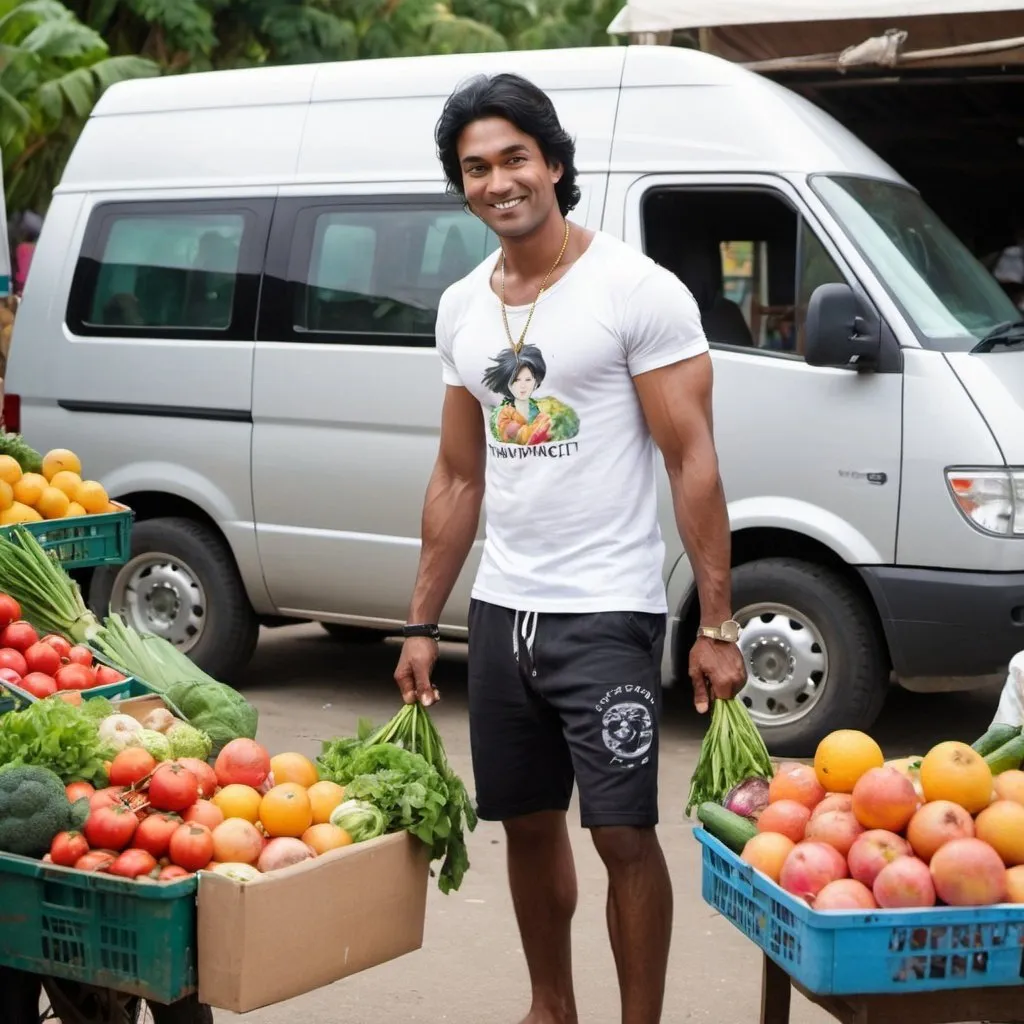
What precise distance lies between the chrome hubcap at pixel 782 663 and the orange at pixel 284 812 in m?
3.44

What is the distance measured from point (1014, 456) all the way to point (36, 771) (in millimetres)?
3884

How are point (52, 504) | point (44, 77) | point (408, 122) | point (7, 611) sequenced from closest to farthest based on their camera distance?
point (7, 611)
point (52, 504)
point (408, 122)
point (44, 77)

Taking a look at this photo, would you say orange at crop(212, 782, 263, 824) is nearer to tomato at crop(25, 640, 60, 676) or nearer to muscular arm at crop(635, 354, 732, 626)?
muscular arm at crop(635, 354, 732, 626)

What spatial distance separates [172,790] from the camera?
321 centimetres

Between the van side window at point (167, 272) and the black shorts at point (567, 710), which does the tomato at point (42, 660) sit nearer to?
the black shorts at point (567, 710)

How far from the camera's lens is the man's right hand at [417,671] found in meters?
3.72

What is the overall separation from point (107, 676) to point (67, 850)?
1.30 meters

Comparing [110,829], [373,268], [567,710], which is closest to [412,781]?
[567,710]

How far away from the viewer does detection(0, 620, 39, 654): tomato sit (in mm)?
4345

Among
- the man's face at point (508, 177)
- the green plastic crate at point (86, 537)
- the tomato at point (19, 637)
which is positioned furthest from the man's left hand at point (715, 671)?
the green plastic crate at point (86, 537)

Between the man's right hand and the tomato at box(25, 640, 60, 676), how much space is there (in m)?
1.01

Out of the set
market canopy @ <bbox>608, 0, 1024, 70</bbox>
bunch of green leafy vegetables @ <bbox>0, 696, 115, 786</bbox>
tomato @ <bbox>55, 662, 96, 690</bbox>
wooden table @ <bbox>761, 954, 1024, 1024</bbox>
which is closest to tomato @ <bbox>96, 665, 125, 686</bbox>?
tomato @ <bbox>55, 662, 96, 690</bbox>

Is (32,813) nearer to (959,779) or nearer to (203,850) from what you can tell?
(203,850)

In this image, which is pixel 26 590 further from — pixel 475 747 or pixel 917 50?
pixel 917 50
